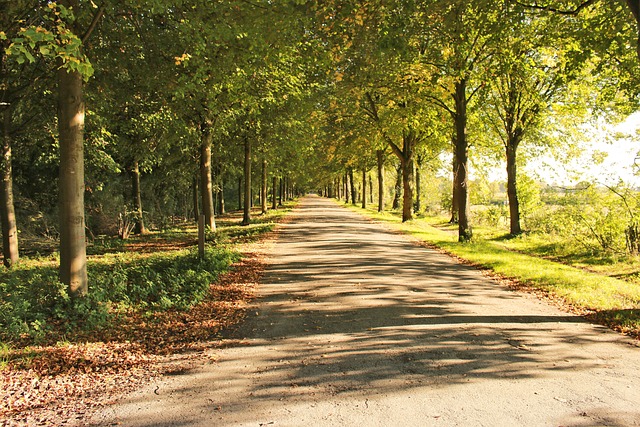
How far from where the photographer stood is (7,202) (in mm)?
12547

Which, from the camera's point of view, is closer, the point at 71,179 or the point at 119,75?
the point at 71,179

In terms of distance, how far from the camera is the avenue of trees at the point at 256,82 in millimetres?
7945

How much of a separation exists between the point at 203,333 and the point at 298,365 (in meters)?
1.98

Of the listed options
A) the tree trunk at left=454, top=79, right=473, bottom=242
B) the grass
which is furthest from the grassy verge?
the grass

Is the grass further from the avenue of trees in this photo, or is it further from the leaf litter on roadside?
the avenue of trees

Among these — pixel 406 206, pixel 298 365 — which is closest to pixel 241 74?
pixel 298 365

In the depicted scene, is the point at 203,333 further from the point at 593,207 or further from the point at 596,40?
the point at 593,207

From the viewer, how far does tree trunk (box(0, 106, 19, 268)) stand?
40.8 feet

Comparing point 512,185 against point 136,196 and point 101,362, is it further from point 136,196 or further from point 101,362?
point 101,362

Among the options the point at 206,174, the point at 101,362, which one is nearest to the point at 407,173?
the point at 206,174

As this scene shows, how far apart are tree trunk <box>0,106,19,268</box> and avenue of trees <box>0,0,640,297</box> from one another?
48mm

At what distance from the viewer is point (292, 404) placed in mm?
4191

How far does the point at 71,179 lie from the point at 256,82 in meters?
7.33

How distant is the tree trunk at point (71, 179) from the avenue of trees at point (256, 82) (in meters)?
0.02
